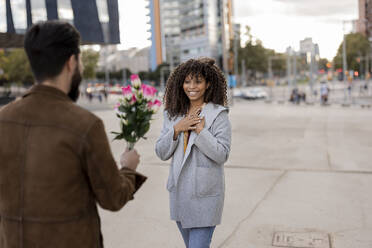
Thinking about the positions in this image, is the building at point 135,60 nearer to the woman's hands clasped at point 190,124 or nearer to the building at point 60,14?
the building at point 60,14

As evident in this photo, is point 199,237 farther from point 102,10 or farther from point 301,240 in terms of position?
point 102,10

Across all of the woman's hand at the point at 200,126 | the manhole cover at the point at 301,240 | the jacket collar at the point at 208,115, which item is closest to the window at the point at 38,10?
the manhole cover at the point at 301,240

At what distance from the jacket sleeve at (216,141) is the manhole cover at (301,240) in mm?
1888

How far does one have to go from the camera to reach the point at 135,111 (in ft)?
6.98

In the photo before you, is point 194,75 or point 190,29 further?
point 190,29

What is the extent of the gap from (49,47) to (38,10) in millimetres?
14259

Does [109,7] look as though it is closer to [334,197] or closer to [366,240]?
[334,197]

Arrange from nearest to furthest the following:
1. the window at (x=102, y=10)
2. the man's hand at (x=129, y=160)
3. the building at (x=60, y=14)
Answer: the man's hand at (x=129, y=160) < the building at (x=60, y=14) < the window at (x=102, y=10)

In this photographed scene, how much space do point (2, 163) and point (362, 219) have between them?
437cm

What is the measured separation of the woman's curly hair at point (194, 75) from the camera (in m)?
3.02

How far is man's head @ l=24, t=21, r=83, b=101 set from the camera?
1.69 meters

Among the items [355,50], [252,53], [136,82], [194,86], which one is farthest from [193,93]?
[252,53]

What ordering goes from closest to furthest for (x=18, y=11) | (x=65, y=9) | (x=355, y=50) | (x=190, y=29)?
(x=18, y=11) → (x=65, y=9) → (x=355, y=50) → (x=190, y=29)

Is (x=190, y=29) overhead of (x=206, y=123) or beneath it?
overhead
